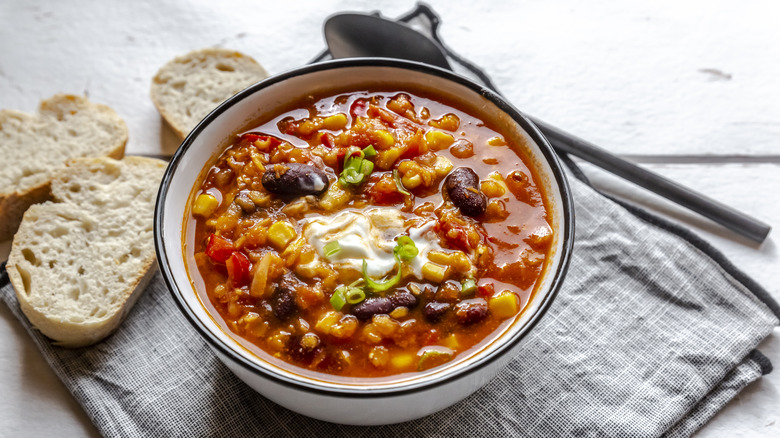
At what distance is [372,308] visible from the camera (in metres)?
2.60

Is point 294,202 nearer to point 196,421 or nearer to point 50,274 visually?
point 196,421

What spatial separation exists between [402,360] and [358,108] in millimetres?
1278

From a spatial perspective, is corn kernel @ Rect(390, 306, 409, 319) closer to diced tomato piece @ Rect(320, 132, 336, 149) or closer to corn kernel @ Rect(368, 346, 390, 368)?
corn kernel @ Rect(368, 346, 390, 368)

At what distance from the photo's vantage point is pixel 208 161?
10.2 ft

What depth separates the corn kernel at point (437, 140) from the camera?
3092 mm

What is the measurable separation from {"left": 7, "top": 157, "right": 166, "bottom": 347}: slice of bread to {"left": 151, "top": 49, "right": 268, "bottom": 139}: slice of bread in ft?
1.39

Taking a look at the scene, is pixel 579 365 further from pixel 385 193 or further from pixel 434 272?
pixel 385 193

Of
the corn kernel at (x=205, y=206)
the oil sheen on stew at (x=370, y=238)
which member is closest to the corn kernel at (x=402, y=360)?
the oil sheen on stew at (x=370, y=238)

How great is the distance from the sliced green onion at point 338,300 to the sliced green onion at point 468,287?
46cm

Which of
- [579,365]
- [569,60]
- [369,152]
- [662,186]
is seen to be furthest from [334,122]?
[569,60]

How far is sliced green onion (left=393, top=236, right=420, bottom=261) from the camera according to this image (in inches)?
107

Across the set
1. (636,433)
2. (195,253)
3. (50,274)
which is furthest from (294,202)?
(636,433)

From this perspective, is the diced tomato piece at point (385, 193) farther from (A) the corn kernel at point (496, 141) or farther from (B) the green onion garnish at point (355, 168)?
(A) the corn kernel at point (496, 141)

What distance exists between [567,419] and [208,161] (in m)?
1.90
